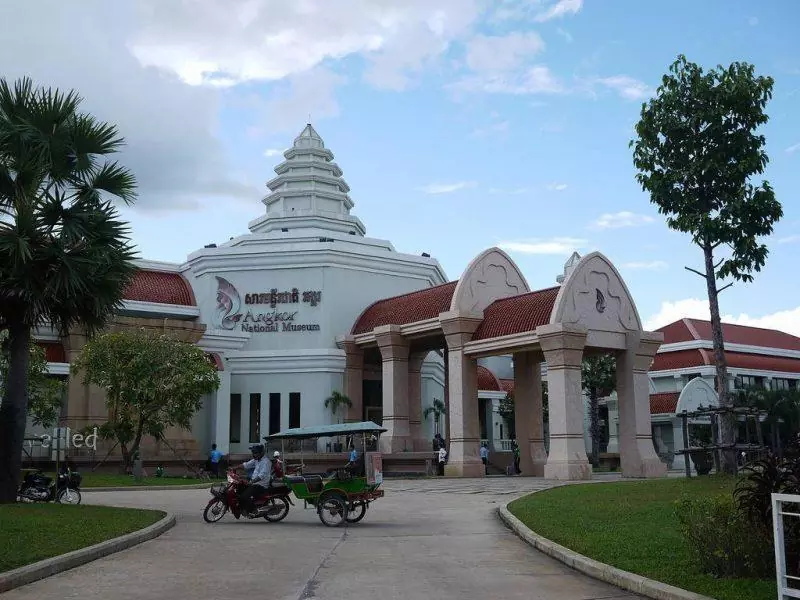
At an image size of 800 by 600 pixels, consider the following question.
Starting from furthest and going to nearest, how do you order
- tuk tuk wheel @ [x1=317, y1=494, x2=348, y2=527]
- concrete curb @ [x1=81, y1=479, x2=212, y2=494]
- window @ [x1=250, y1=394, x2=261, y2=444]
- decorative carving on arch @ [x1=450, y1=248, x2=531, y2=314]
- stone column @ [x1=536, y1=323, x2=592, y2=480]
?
1. window @ [x1=250, y1=394, x2=261, y2=444]
2. decorative carving on arch @ [x1=450, y1=248, x2=531, y2=314]
3. stone column @ [x1=536, y1=323, x2=592, y2=480]
4. concrete curb @ [x1=81, y1=479, x2=212, y2=494]
5. tuk tuk wheel @ [x1=317, y1=494, x2=348, y2=527]

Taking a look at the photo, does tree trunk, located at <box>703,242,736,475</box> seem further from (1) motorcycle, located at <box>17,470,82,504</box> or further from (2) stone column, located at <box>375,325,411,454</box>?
(1) motorcycle, located at <box>17,470,82,504</box>

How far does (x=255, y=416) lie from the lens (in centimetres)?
4266

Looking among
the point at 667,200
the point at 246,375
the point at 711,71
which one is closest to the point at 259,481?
the point at 667,200

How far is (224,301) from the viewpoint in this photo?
43.7m

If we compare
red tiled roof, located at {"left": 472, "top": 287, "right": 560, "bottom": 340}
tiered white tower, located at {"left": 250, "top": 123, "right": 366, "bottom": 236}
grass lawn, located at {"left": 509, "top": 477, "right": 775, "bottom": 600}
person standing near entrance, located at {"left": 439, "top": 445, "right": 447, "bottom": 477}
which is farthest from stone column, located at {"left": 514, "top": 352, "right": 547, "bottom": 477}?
tiered white tower, located at {"left": 250, "top": 123, "right": 366, "bottom": 236}

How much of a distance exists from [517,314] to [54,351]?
2035cm

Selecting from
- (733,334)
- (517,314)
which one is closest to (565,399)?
(517,314)

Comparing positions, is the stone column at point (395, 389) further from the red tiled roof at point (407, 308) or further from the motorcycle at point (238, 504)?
the motorcycle at point (238, 504)

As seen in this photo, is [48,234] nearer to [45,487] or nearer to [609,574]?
[45,487]

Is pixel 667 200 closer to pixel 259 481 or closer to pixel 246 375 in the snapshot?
pixel 259 481

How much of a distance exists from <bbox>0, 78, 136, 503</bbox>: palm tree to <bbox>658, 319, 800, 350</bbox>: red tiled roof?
144ft

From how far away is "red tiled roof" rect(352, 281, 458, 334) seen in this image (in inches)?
1457

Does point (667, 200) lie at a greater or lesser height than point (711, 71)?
lesser

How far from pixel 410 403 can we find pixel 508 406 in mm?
18813
